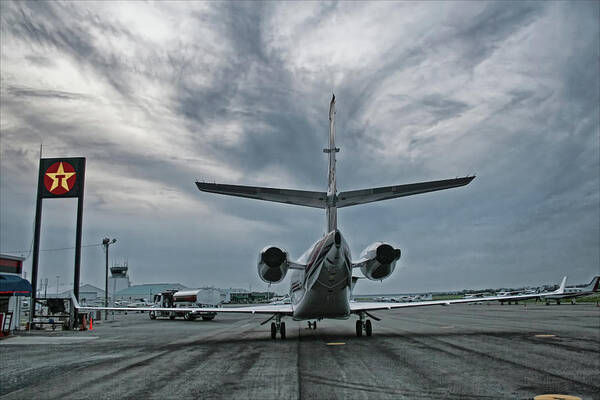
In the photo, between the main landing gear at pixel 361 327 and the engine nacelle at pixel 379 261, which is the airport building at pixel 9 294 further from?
the engine nacelle at pixel 379 261

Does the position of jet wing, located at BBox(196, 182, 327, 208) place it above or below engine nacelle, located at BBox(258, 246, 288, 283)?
above

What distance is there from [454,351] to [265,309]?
9739 mm

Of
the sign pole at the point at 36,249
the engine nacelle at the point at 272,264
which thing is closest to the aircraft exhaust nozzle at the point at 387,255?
the engine nacelle at the point at 272,264

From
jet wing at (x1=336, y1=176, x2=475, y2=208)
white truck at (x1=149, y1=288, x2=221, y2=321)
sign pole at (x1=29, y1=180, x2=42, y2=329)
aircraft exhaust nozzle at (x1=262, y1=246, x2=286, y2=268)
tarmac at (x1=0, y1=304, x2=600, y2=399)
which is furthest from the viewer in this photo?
white truck at (x1=149, y1=288, x2=221, y2=321)

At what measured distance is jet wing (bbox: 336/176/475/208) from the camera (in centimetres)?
1315

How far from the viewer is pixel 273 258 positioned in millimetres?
16719

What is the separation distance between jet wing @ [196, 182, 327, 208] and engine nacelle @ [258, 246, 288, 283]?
211cm

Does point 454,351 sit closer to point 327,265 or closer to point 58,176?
point 327,265

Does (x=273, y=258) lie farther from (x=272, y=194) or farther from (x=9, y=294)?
(x=9, y=294)

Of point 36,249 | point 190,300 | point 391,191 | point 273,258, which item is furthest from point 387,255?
point 190,300

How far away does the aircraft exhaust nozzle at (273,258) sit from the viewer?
656 inches

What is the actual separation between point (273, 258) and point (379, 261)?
397 centimetres

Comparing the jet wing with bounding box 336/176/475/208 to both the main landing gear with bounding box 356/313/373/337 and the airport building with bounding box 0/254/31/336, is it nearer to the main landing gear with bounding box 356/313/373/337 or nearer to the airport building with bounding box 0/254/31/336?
the main landing gear with bounding box 356/313/373/337

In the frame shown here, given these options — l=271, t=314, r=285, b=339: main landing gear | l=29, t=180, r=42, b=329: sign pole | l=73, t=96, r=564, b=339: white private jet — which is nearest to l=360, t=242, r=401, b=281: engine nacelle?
l=73, t=96, r=564, b=339: white private jet
